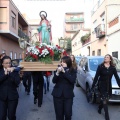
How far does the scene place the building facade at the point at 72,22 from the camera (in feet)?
251

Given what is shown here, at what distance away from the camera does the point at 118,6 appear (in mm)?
21656

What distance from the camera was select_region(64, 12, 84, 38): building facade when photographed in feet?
251

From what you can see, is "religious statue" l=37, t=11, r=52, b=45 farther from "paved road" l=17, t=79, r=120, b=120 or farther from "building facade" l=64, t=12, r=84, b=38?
"building facade" l=64, t=12, r=84, b=38

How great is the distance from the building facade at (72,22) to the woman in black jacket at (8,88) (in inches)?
2849

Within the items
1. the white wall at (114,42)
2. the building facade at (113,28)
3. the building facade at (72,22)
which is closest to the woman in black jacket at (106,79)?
Result: the building facade at (113,28)

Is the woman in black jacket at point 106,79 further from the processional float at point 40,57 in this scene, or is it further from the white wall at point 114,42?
the white wall at point 114,42

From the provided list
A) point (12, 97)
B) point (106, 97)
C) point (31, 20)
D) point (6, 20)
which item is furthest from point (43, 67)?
A: point (31, 20)

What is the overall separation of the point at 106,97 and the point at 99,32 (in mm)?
17973

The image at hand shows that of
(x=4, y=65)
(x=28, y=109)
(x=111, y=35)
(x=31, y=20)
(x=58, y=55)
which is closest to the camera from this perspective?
(x=4, y=65)

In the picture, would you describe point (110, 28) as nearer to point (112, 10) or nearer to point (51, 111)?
point (112, 10)

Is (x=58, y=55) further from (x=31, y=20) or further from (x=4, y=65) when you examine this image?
(x=31, y=20)

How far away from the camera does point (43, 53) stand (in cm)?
607

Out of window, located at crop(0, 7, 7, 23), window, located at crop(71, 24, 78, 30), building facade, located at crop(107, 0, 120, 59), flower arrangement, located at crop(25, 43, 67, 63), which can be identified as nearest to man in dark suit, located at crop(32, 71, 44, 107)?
flower arrangement, located at crop(25, 43, 67, 63)

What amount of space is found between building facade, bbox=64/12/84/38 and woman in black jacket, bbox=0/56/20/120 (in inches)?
2849
